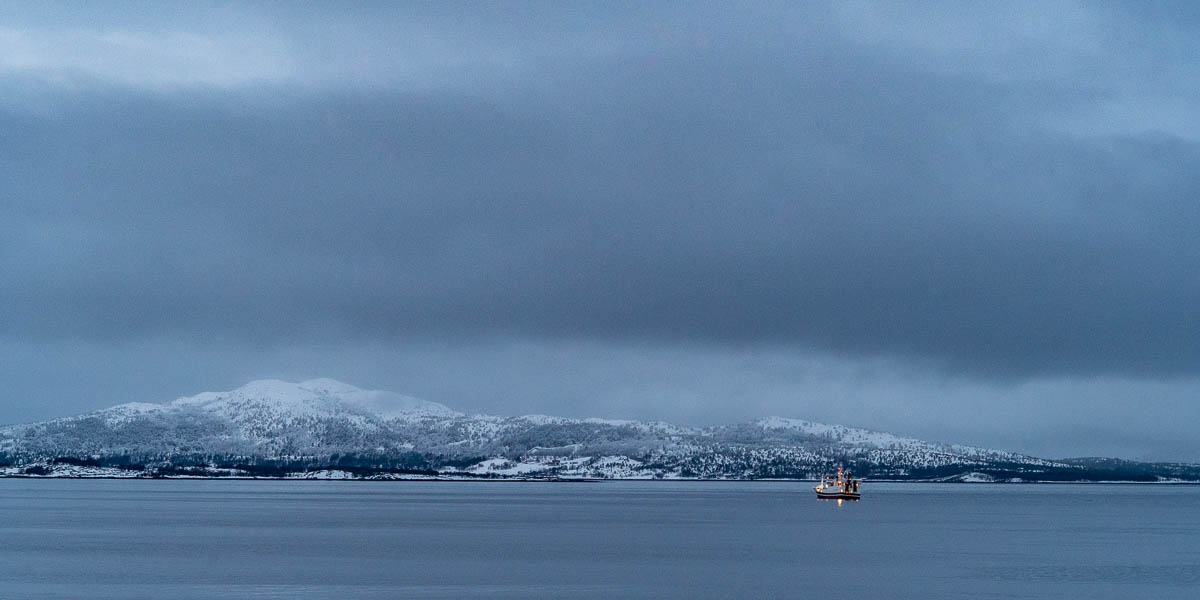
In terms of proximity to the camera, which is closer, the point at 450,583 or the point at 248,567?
the point at 450,583

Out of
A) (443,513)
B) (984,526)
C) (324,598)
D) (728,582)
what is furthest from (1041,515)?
(324,598)

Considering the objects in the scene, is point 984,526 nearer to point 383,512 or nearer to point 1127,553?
point 1127,553

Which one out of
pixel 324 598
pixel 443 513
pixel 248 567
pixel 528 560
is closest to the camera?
pixel 324 598

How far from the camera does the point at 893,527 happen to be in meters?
133

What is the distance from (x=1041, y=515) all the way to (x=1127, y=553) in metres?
78.2

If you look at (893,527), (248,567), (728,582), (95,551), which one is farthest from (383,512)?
(728,582)

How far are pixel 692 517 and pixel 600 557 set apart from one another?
7073 cm

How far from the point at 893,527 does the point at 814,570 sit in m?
58.3

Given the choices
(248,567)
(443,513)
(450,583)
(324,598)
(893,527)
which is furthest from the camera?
(443,513)

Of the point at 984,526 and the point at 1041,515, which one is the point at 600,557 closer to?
the point at 984,526

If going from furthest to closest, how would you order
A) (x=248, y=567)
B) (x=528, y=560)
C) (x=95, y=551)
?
1. (x=95, y=551)
2. (x=528, y=560)
3. (x=248, y=567)

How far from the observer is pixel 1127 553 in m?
94.3

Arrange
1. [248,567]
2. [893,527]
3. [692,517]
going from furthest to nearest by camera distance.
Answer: [692,517] → [893,527] → [248,567]

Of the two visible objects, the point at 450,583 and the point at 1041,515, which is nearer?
the point at 450,583
